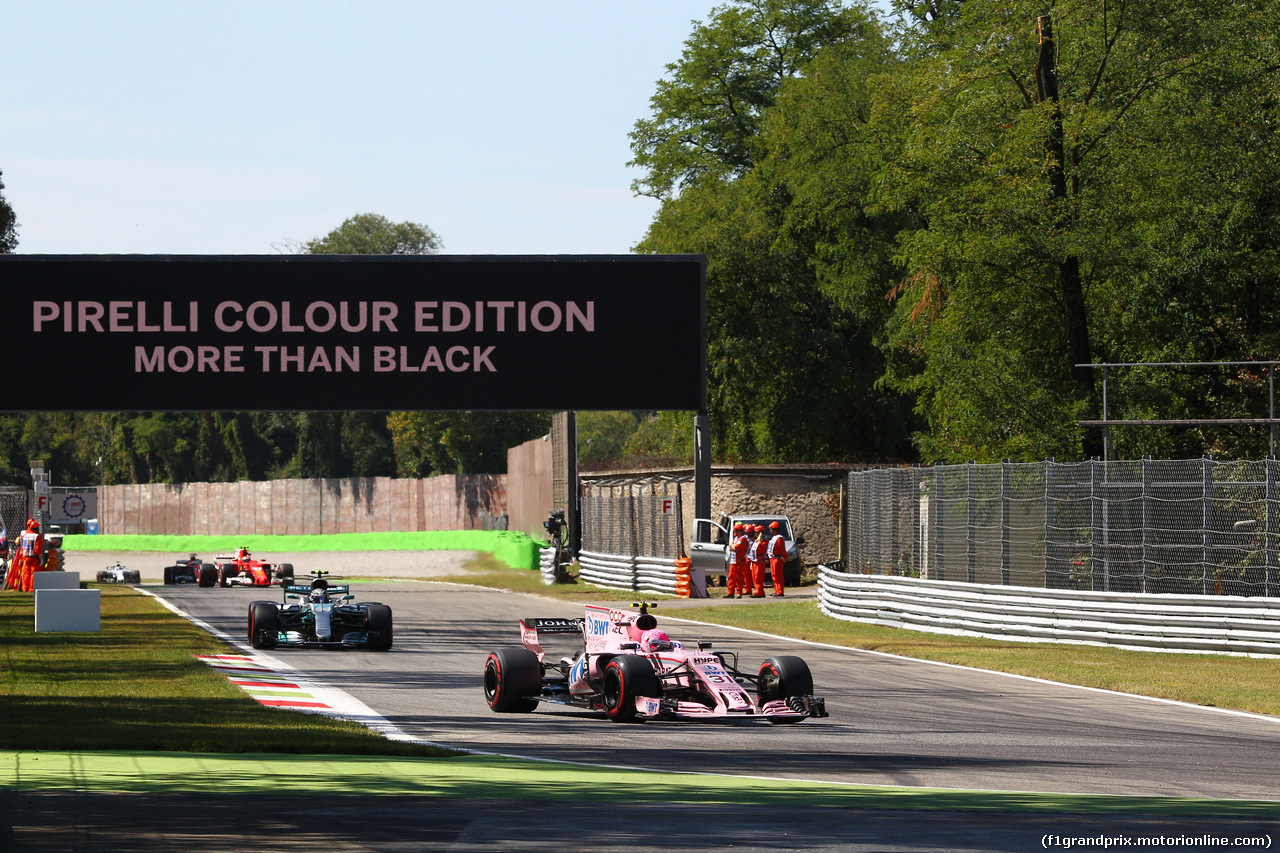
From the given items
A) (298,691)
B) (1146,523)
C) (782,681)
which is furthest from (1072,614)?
(298,691)

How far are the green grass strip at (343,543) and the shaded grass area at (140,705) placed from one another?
3198cm

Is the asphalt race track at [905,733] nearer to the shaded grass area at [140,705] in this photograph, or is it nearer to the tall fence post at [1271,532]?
the shaded grass area at [140,705]

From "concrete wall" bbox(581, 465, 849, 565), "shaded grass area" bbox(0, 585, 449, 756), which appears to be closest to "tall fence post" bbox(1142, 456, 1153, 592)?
"shaded grass area" bbox(0, 585, 449, 756)

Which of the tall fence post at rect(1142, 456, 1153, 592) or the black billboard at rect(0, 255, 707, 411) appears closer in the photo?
the tall fence post at rect(1142, 456, 1153, 592)

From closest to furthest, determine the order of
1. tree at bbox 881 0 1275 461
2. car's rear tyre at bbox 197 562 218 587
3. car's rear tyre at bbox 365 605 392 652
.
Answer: car's rear tyre at bbox 365 605 392 652 < tree at bbox 881 0 1275 461 < car's rear tyre at bbox 197 562 218 587

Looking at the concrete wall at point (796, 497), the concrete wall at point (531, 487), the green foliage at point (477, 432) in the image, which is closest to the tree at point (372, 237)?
the green foliage at point (477, 432)

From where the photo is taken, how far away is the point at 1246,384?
3319cm

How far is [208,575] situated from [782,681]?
3363 centimetres

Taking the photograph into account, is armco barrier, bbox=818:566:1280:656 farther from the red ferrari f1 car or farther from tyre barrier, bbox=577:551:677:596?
the red ferrari f1 car

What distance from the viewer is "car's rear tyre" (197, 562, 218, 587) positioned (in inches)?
1734

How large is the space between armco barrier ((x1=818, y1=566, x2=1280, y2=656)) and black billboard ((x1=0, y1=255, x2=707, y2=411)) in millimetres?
5778

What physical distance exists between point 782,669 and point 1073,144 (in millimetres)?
21865

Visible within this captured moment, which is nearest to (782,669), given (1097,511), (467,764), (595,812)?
(467,764)

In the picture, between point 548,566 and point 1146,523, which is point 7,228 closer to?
point 548,566
